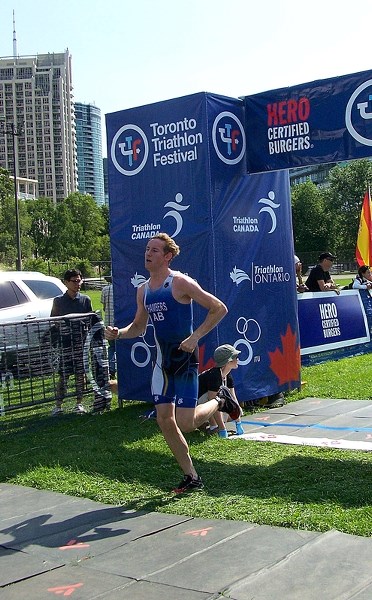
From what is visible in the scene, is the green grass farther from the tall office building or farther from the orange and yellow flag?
the tall office building

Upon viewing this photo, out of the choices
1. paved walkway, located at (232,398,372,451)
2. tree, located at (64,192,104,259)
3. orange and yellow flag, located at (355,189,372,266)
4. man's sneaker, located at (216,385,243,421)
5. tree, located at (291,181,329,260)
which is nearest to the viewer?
man's sneaker, located at (216,385,243,421)

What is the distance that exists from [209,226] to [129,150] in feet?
5.17

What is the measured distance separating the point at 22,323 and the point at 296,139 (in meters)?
3.78

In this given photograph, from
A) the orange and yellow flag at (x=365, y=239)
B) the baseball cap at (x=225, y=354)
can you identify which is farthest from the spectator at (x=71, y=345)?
the orange and yellow flag at (x=365, y=239)

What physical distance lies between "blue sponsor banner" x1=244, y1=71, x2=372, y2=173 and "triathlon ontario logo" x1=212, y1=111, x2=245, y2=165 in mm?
122

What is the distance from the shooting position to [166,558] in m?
4.61

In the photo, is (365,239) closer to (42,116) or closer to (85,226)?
(85,226)

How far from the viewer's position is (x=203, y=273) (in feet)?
29.0

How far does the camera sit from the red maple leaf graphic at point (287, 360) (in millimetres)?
9844

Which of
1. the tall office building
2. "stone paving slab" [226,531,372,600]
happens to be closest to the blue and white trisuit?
"stone paving slab" [226,531,372,600]

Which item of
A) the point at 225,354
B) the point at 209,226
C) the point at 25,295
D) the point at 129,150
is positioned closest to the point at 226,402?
the point at 225,354

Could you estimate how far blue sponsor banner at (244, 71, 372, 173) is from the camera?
811 centimetres

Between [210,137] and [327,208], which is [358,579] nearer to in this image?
[210,137]

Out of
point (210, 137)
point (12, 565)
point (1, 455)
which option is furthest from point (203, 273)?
point (12, 565)
